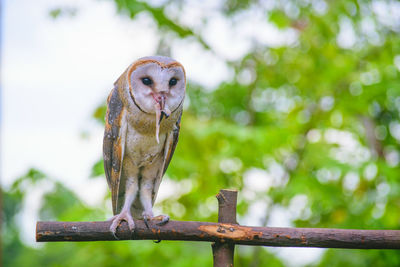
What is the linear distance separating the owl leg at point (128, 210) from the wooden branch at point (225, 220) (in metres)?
0.30

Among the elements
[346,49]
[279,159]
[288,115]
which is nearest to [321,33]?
[346,49]

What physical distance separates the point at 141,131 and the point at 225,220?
449 millimetres

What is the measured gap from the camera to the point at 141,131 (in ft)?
4.66

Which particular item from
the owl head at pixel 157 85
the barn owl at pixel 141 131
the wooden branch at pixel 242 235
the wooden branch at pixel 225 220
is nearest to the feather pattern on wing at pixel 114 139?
the barn owl at pixel 141 131

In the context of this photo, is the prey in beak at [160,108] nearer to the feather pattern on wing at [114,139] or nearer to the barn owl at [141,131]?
the barn owl at [141,131]

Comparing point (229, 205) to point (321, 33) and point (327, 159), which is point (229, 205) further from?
point (321, 33)

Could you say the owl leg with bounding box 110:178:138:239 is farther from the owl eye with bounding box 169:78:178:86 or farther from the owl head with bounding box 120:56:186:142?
the owl eye with bounding box 169:78:178:86

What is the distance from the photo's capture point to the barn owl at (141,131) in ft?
4.12

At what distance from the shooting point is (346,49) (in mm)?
3059

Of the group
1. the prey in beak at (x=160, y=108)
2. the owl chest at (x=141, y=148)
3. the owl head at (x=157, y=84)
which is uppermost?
the owl head at (x=157, y=84)

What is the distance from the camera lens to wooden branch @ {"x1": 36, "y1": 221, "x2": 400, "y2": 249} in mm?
1185

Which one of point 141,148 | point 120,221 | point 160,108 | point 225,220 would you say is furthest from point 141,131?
point 225,220

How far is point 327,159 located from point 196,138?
852 millimetres

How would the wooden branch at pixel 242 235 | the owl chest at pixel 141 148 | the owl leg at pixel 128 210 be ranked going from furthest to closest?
the owl chest at pixel 141 148 → the owl leg at pixel 128 210 → the wooden branch at pixel 242 235
